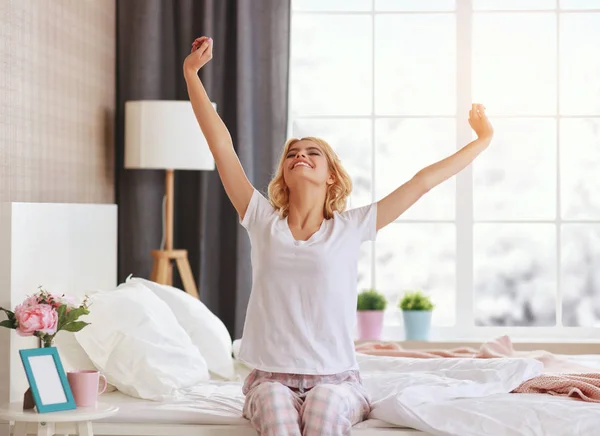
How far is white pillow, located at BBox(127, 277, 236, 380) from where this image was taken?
11.5ft

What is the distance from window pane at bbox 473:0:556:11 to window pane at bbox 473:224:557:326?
3.65 feet

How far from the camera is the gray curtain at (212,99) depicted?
473cm

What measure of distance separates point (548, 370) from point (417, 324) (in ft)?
4.23

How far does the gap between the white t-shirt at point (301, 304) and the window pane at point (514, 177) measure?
92.5 inches

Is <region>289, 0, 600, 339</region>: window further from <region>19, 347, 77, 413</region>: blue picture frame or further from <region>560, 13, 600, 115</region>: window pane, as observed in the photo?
<region>19, 347, 77, 413</region>: blue picture frame

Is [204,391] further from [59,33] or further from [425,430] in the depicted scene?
[59,33]

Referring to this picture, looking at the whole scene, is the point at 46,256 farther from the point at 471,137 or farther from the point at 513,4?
the point at 513,4

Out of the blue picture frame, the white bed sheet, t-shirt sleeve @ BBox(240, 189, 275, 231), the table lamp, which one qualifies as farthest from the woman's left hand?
the table lamp

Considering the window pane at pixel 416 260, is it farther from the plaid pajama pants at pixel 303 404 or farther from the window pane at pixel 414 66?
the plaid pajama pants at pixel 303 404

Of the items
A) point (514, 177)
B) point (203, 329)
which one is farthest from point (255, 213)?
point (514, 177)

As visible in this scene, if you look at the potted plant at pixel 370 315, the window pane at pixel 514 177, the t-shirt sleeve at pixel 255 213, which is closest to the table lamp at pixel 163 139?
the potted plant at pixel 370 315

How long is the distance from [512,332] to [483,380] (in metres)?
1.95

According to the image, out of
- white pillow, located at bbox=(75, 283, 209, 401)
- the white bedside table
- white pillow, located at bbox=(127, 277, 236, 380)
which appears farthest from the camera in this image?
white pillow, located at bbox=(127, 277, 236, 380)

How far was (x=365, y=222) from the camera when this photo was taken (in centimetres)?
280
